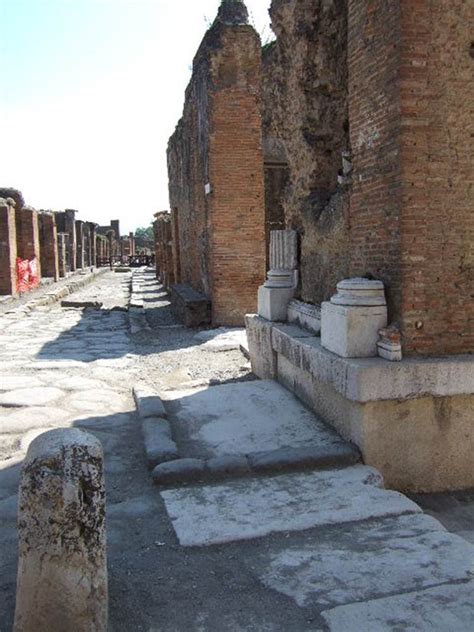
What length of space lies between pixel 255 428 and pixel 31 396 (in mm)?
2625

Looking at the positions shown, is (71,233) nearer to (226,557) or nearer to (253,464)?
(253,464)

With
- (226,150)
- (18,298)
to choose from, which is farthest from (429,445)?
(18,298)

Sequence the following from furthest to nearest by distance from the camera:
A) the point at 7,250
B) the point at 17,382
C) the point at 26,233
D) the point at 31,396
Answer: the point at 26,233
the point at 7,250
the point at 17,382
the point at 31,396

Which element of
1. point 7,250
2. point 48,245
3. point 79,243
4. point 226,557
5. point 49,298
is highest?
point 79,243

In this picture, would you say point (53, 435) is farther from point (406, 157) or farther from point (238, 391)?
point (238, 391)

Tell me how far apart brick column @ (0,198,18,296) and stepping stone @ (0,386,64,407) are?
11.4 metres

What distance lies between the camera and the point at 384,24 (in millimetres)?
4355

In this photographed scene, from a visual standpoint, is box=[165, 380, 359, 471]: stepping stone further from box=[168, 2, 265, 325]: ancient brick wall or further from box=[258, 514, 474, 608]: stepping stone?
box=[168, 2, 265, 325]: ancient brick wall

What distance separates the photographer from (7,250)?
56.2ft

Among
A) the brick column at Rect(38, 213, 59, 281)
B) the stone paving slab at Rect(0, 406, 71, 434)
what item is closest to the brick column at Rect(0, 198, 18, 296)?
the brick column at Rect(38, 213, 59, 281)

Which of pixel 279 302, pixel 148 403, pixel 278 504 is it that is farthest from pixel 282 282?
pixel 278 504

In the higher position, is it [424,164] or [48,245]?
[424,164]

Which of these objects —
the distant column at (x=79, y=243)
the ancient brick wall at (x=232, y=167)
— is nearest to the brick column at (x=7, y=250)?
the ancient brick wall at (x=232, y=167)

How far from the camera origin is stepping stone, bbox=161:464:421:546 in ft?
11.3
